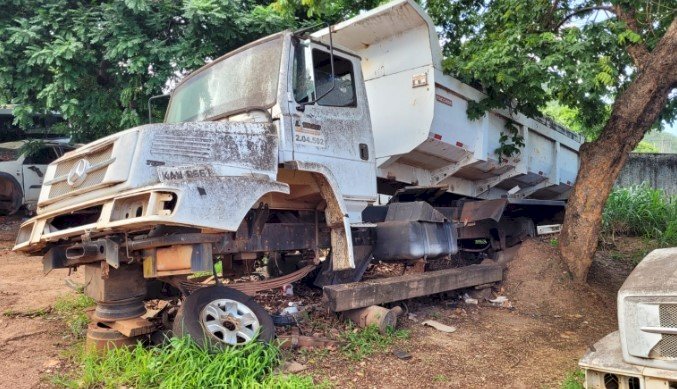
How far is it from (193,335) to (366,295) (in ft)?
5.77

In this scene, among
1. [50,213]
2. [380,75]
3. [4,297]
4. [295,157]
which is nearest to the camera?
[50,213]

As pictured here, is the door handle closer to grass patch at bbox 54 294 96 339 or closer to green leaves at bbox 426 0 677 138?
grass patch at bbox 54 294 96 339

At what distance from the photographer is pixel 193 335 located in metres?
3.61

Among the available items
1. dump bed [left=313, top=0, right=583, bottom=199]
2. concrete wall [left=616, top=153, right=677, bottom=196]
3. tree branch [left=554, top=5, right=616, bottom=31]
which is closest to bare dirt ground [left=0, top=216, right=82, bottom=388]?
dump bed [left=313, top=0, right=583, bottom=199]

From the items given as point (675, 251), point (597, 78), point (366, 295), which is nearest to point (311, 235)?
point (366, 295)

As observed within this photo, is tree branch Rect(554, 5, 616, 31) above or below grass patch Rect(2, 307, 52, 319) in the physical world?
above

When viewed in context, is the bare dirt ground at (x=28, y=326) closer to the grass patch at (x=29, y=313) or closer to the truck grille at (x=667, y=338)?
the grass patch at (x=29, y=313)

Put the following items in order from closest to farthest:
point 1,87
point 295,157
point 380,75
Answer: point 295,157
point 380,75
point 1,87

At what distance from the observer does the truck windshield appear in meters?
4.51

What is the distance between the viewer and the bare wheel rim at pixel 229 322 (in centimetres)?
372

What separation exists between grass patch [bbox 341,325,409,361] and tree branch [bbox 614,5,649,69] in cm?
426

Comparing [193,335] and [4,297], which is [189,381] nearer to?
[193,335]

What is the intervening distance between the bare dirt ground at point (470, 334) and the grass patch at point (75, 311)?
107mm

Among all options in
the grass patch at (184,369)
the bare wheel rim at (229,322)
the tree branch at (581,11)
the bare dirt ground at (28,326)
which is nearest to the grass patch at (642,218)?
the tree branch at (581,11)
